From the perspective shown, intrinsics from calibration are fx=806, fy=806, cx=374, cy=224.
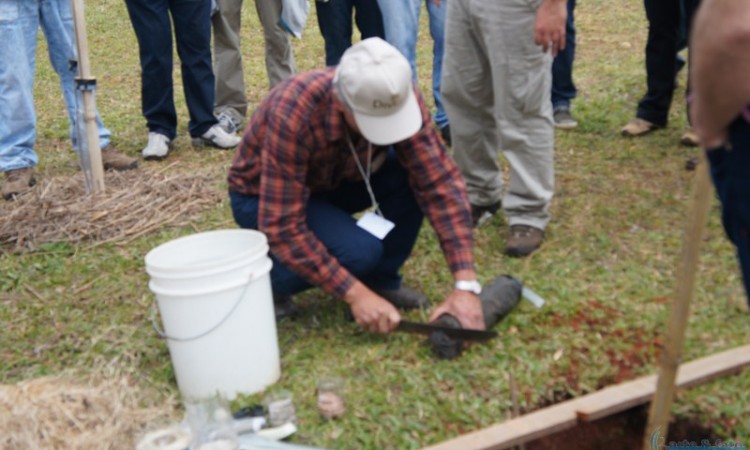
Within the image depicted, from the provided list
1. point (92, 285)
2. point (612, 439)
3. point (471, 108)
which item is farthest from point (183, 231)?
point (612, 439)

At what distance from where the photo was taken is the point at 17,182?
15.2 ft

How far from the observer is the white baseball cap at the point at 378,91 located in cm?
250

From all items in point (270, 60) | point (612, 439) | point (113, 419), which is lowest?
point (612, 439)

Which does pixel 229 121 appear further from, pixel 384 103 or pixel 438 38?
pixel 384 103

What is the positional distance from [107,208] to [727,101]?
3660 millimetres

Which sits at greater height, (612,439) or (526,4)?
(526,4)

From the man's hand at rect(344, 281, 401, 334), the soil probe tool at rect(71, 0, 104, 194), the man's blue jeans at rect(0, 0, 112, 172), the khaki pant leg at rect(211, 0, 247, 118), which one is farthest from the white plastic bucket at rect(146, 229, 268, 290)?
the khaki pant leg at rect(211, 0, 247, 118)

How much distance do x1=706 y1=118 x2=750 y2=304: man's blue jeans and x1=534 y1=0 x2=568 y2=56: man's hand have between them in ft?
5.63

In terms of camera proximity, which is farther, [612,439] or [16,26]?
[16,26]

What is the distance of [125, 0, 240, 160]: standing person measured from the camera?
498cm

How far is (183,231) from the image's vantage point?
422 cm

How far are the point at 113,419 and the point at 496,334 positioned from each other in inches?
53.9

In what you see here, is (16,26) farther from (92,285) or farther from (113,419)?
(113,419)

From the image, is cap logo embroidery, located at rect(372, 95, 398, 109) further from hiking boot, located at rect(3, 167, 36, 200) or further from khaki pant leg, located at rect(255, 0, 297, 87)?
khaki pant leg, located at rect(255, 0, 297, 87)
